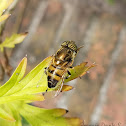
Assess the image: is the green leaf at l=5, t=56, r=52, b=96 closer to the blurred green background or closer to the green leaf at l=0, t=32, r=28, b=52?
the green leaf at l=0, t=32, r=28, b=52

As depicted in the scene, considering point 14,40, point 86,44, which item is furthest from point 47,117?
point 86,44

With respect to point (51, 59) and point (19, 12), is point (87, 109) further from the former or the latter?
point (51, 59)

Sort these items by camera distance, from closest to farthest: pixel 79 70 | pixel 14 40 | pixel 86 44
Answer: pixel 79 70 → pixel 14 40 → pixel 86 44

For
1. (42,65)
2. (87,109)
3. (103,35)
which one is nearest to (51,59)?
(42,65)

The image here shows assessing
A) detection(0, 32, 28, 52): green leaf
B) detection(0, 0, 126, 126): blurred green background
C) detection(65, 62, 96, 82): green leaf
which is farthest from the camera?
detection(0, 0, 126, 126): blurred green background

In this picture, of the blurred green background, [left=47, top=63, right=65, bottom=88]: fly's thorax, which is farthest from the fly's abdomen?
the blurred green background

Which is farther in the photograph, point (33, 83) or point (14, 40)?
point (14, 40)

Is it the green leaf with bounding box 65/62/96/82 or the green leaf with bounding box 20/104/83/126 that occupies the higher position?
the green leaf with bounding box 65/62/96/82

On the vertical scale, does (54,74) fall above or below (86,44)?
below

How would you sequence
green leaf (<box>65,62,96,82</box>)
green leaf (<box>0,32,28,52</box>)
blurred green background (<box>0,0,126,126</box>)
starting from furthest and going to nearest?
blurred green background (<box>0,0,126,126</box>) < green leaf (<box>0,32,28,52</box>) < green leaf (<box>65,62,96,82</box>)

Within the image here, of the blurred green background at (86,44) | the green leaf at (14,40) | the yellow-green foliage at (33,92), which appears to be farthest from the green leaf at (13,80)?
the blurred green background at (86,44)

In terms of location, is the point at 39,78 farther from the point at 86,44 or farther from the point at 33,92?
the point at 86,44
